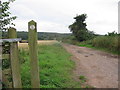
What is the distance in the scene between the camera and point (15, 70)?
3357 millimetres

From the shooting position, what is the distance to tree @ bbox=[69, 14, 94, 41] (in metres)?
39.5

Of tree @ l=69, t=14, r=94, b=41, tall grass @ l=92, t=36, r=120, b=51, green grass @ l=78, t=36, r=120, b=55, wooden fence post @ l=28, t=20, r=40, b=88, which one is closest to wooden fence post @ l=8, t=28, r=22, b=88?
wooden fence post @ l=28, t=20, r=40, b=88

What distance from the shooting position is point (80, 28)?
134 feet

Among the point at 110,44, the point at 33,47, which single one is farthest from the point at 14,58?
the point at 110,44

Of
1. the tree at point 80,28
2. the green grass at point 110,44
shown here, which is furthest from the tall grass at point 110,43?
the tree at point 80,28

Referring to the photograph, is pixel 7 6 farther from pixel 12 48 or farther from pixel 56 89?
pixel 56 89

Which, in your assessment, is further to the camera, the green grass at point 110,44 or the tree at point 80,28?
the tree at point 80,28

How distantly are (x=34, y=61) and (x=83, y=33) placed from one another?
3644 cm

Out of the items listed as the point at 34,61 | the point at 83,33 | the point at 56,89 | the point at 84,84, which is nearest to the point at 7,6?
the point at 34,61

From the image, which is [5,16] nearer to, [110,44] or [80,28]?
[110,44]

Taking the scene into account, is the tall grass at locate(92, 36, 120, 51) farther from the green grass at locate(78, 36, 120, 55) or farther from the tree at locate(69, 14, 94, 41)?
the tree at locate(69, 14, 94, 41)

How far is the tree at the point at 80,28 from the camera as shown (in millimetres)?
39456

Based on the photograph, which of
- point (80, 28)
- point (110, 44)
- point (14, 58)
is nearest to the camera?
point (14, 58)

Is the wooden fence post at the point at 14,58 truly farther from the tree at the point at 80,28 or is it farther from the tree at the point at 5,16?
the tree at the point at 80,28
